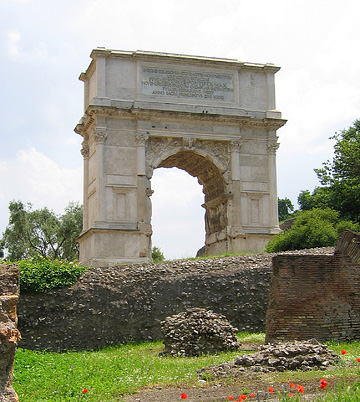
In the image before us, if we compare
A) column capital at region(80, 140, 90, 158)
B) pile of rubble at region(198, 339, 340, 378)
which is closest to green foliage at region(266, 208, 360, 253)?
column capital at region(80, 140, 90, 158)

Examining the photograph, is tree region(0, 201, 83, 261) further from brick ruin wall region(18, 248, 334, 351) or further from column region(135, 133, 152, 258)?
brick ruin wall region(18, 248, 334, 351)

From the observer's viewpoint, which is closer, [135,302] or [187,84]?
[135,302]

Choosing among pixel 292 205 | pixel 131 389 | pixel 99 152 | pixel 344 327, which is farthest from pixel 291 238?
pixel 292 205

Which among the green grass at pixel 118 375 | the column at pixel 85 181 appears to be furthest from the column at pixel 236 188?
the green grass at pixel 118 375

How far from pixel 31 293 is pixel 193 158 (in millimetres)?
15237

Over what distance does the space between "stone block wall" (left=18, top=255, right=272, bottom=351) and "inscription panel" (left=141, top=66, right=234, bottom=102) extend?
39.8 ft

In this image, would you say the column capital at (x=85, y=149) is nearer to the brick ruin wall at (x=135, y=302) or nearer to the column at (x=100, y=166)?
the column at (x=100, y=166)

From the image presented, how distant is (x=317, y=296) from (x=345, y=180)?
57.5ft

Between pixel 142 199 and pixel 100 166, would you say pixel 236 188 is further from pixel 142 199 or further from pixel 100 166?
pixel 100 166

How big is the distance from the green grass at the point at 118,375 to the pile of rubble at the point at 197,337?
1.07 feet

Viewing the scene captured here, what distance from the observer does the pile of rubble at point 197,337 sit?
12.9 m

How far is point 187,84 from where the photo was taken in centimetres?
2839

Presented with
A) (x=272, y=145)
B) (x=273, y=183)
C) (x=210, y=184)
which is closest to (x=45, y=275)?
(x=273, y=183)

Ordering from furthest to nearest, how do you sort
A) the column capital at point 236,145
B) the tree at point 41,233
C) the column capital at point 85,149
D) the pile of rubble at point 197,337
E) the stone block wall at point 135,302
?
the tree at point 41,233
the column capital at point 85,149
the column capital at point 236,145
the stone block wall at point 135,302
the pile of rubble at point 197,337
